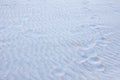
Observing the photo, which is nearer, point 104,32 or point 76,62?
point 76,62

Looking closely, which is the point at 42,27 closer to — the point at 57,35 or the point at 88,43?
the point at 57,35

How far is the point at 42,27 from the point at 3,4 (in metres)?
1.42

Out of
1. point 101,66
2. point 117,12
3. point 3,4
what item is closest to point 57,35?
point 101,66

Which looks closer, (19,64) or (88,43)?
(19,64)

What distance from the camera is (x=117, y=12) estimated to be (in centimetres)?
393

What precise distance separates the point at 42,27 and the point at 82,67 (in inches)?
48.8

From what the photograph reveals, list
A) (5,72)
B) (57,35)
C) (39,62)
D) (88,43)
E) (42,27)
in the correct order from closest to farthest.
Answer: (5,72) < (39,62) < (88,43) < (57,35) < (42,27)

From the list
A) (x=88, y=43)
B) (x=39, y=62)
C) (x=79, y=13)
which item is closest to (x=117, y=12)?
(x=79, y=13)

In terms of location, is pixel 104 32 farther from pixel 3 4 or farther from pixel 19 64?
pixel 3 4

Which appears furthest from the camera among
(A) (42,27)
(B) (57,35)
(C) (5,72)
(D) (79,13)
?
(D) (79,13)

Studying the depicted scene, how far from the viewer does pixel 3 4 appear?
4.32 m

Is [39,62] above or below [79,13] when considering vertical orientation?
below

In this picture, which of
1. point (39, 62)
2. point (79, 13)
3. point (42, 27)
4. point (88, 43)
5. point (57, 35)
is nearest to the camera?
point (39, 62)

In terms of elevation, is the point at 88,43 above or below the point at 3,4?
below
